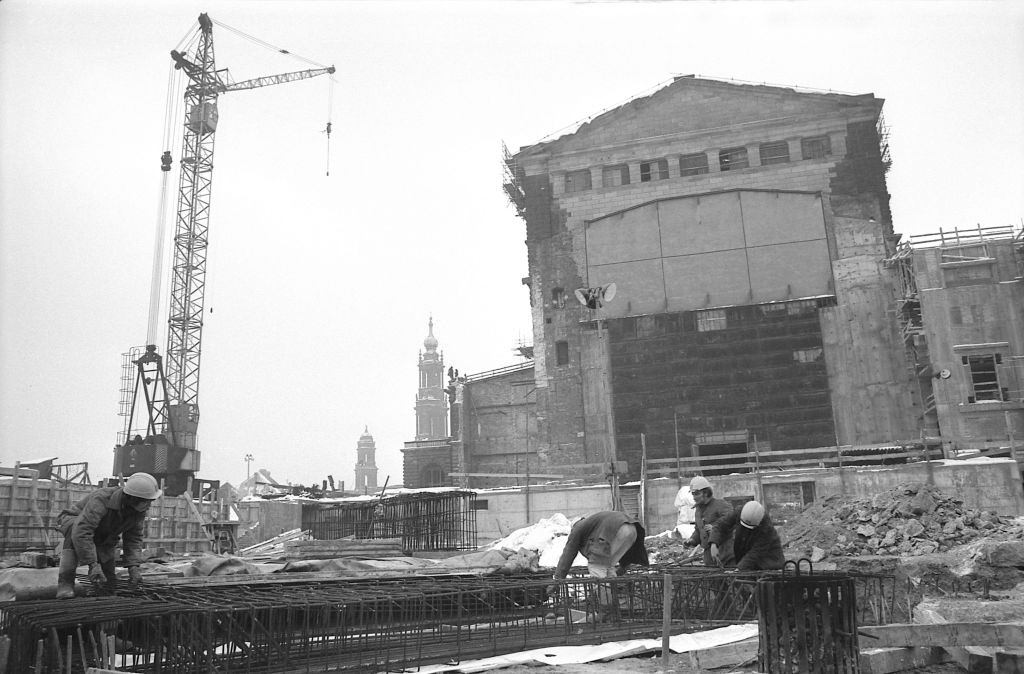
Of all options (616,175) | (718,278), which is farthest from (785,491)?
(616,175)

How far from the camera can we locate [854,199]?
35438mm

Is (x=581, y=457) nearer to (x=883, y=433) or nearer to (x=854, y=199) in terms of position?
(x=883, y=433)

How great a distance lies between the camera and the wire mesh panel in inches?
228

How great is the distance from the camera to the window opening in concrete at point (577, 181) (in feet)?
128

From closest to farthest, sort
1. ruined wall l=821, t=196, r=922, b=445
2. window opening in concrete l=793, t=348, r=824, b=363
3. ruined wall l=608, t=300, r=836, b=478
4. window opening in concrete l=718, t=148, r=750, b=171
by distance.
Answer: ruined wall l=821, t=196, r=922, b=445 → ruined wall l=608, t=300, r=836, b=478 → window opening in concrete l=793, t=348, r=824, b=363 → window opening in concrete l=718, t=148, r=750, b=171

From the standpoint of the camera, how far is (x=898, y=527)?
1842cm

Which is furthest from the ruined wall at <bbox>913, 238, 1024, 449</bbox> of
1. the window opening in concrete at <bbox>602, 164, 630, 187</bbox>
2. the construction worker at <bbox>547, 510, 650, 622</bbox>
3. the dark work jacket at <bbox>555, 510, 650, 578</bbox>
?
the construction worker at <bbox>547, 510, 650, 622</bbox>

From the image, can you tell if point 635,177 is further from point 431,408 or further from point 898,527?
point 431,408

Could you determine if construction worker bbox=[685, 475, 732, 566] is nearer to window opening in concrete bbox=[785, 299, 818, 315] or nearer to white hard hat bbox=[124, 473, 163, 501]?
white hard hat bbox=[124, 473, 163, 501]

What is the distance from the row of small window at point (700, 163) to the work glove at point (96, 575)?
32.5 metres

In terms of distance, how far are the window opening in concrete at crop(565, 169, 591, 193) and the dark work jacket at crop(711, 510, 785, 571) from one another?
101ft

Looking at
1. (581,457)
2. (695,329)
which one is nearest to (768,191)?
(695,329)

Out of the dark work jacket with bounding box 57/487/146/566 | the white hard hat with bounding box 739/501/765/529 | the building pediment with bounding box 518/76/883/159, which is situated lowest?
the white hard hat with bounding box 739/501/765/529

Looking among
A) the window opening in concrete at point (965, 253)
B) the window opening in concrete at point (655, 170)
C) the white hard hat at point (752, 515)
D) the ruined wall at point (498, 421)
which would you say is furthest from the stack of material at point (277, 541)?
the window opening in concrete at point (965, 253)
